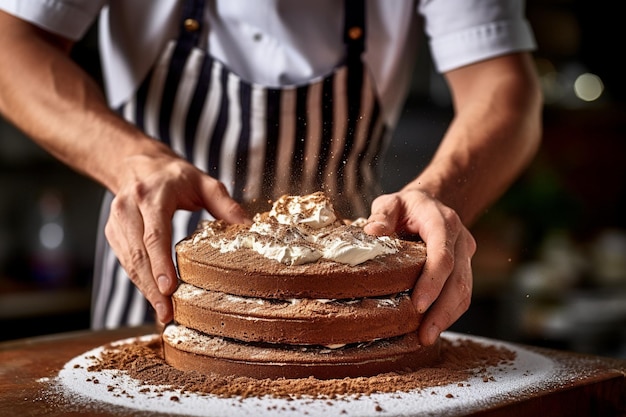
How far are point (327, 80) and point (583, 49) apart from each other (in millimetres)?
4205

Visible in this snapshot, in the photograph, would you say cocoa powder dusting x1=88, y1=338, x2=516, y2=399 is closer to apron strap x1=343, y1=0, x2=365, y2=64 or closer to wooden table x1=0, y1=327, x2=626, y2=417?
wooden table x1=0, y1=327, x2=626, y2=417

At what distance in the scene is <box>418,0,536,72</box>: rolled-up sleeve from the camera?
2477 mm

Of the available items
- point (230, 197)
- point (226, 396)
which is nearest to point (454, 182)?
point (230, 197)

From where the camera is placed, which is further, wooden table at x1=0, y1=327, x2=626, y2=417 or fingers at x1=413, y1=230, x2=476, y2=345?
fingers at x1=413, y1=230, x2=476, y2=345

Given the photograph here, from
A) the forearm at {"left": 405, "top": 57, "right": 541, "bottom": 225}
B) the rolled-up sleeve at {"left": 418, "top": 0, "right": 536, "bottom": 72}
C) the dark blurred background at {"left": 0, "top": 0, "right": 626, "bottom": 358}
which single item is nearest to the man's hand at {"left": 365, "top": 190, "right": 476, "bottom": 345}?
the forearm at {"left": 405, "top": 57, "right": 541, "bottom": 225}

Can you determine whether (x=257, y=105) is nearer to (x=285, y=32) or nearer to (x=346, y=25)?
(x=285, y=32)

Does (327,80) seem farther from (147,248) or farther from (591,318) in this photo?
(591,318)

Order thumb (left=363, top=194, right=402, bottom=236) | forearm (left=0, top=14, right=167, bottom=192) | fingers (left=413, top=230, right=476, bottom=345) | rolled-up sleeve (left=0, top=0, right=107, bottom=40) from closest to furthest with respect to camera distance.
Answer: fingers (left=413, top=230, right=476, bottom=345) → thumb (left=363, top=194, right=402, bottom=236) → forearm (left=0, top=14, right=167, bottom=192) → rolled-up sleeve (left=0, top=0, right=107, bottom=40)

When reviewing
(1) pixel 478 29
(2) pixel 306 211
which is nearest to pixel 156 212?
(2) pixel 306 211

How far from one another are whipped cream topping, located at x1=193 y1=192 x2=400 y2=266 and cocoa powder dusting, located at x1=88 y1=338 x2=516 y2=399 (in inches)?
8.2

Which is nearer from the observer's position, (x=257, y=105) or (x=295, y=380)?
(x=295, y=380)

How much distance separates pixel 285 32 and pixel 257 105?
0.22 m

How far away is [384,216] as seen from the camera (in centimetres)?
171

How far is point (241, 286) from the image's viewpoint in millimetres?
1547
